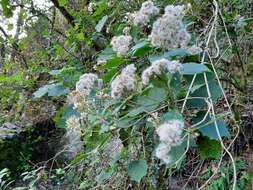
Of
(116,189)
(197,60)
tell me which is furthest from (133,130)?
(116,189)

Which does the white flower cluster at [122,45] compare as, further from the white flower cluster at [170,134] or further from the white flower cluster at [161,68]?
the white flower cluster at [170,134]

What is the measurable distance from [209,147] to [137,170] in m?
0.18

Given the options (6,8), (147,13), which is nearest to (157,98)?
(147,13)

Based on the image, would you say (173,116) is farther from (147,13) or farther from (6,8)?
(6,8)

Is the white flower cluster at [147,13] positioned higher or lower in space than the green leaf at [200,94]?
higher

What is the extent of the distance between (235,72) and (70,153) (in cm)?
255

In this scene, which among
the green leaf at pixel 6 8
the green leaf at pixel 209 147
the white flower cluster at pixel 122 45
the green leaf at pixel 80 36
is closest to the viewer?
the green leaf at pixel 209 147

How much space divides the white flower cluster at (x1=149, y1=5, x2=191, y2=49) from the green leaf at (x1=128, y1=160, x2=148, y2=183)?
285mm

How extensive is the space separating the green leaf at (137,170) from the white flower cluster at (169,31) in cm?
28

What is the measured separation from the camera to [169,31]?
88 centimetres

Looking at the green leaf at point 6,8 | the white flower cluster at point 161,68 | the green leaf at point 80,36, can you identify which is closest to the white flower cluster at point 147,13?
the white flower cluster at point 161,68

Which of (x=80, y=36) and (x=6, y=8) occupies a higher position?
(x=6, y=8)

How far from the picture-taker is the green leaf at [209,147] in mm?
952

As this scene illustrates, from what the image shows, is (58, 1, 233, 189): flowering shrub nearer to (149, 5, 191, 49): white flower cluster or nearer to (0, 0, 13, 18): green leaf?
(149, 5, 191, 49): white flower cluster
